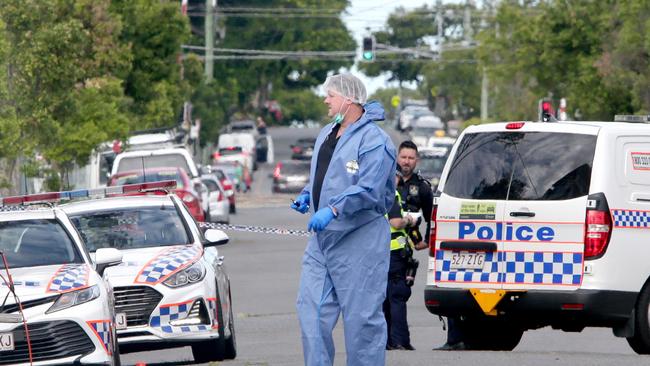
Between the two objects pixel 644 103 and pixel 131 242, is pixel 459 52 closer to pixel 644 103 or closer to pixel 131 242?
pixel 644 103

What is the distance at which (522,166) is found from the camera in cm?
1227

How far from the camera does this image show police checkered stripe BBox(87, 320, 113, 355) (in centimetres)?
1005

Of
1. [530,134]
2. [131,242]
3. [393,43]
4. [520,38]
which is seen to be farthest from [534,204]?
[393,43]

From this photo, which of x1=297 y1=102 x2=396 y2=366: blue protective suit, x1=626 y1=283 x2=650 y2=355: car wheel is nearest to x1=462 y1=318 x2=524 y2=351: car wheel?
x1=626 y1=283 x2=650 y2=355: car wheel

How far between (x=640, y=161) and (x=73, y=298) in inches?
179

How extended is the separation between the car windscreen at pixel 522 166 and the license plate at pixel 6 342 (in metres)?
4.06

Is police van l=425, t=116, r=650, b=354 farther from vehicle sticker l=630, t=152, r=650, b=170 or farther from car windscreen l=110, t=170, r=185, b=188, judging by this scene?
car windscreen l=110, t=170, r=185, b=188

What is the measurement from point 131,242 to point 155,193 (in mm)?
1638

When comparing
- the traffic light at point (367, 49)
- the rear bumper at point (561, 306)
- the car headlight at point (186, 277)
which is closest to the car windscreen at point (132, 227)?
the car headlight at point (186, 277)

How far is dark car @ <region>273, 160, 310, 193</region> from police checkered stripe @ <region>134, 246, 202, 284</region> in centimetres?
4432

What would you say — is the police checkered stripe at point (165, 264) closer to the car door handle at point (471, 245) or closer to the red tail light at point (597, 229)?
the car door handle at point (471, 245)

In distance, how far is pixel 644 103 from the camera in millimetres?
39188

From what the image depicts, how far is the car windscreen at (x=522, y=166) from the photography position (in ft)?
39.4

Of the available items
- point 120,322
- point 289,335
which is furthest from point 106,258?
point 289,335
